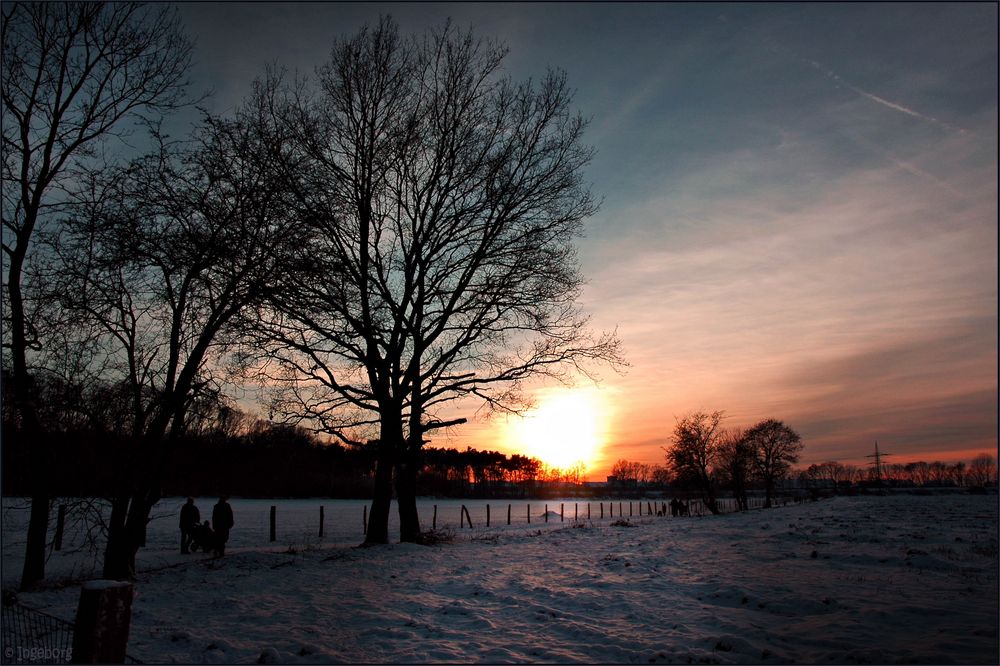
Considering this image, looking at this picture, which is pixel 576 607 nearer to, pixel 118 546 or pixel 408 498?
pixel 118 546

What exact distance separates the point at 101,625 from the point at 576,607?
710 cm

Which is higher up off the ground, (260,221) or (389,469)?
(260,221)

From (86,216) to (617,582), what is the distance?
1287 centimetres

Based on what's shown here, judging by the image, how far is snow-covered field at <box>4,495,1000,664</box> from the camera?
710 cm

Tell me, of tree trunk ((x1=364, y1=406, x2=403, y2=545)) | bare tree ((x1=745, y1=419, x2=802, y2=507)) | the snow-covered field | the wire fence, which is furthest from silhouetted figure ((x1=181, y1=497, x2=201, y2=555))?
bare tree ((x1=745, y1=419, x2=802, y2=507))

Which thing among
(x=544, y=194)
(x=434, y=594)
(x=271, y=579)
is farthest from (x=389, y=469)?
(x=544, y=194)

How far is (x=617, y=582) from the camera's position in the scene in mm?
11555

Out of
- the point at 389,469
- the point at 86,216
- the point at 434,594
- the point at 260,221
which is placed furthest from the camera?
the point at 389,469

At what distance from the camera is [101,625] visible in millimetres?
4625

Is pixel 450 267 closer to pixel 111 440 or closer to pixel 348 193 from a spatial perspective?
pixel 348 193

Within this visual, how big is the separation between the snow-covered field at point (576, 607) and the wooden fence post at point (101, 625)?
2.51m

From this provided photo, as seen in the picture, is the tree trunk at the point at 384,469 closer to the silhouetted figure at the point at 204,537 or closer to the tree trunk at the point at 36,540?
the silhouetted figure at the point at 204,537

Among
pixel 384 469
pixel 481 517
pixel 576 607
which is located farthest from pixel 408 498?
pixel 481 517

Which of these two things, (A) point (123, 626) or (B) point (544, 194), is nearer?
(A) point (123, 626)
